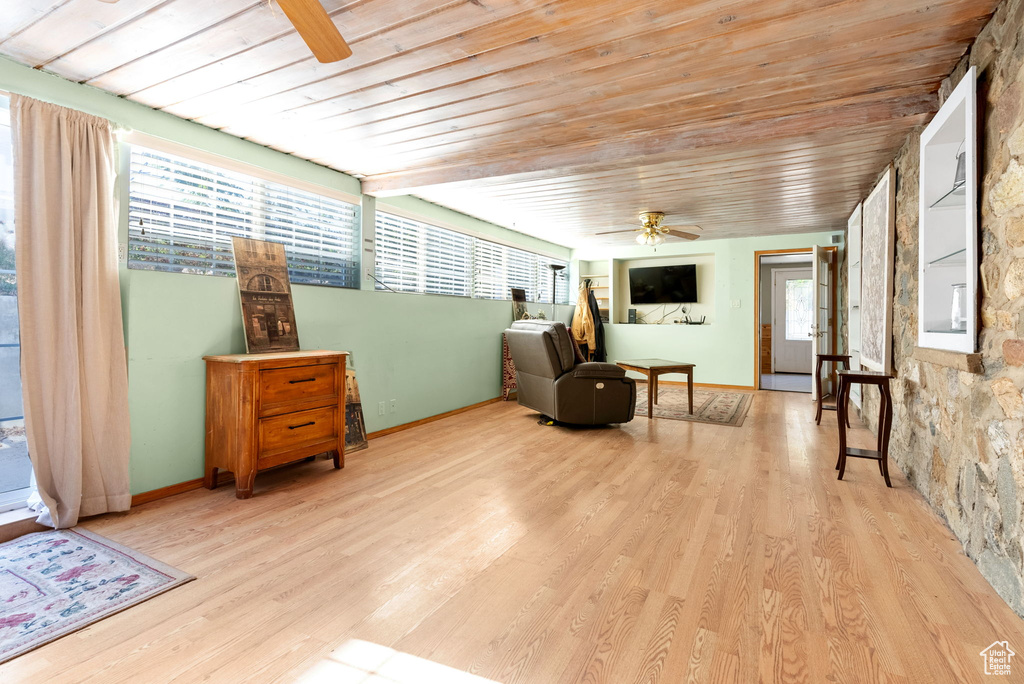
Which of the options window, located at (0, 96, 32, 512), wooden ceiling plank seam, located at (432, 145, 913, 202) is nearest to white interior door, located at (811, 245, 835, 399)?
wooden ceiling plank seam, located at (432, 145, 913, 202)

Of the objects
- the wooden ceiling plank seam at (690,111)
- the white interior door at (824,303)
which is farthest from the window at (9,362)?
the white interior door at (824,303)

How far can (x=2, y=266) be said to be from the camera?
243 centimetres

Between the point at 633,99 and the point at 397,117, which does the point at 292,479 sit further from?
the point at 633,99

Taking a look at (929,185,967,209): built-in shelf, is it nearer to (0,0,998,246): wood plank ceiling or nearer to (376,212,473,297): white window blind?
(0,0,998,246): wood plank ceiling

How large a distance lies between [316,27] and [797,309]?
394 inches

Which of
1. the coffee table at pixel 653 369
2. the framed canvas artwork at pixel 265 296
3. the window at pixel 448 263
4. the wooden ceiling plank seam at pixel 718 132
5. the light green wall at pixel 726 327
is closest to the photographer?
the wooden ceiling plank seam at pixel 718 132

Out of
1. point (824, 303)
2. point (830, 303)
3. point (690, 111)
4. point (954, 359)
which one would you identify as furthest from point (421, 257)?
point (830, 303)

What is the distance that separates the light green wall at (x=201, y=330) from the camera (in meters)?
2.74

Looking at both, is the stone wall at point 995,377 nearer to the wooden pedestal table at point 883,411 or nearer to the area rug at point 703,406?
the wooden pedestal table at point 883,411

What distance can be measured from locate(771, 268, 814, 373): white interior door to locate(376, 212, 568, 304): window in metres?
Result: 4.99

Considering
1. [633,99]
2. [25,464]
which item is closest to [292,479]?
[25,464]

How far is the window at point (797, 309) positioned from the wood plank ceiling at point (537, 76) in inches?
235

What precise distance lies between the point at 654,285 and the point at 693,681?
7.19 m

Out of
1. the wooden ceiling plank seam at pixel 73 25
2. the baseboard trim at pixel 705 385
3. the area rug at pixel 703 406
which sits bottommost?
the area rug at pixel 703 406
